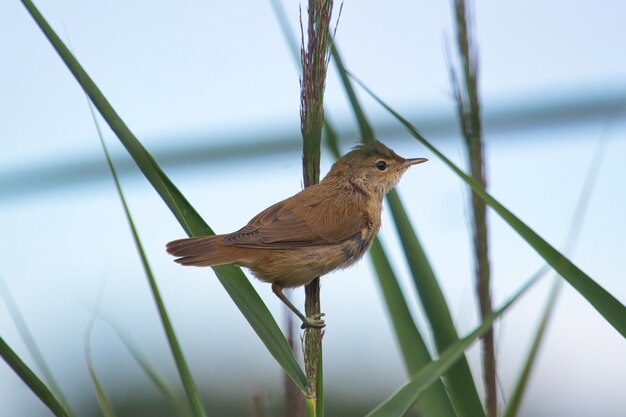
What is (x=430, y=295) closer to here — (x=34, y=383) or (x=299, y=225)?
(x=34, y=383)

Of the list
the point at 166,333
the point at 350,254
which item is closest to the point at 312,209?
the point at 350,254

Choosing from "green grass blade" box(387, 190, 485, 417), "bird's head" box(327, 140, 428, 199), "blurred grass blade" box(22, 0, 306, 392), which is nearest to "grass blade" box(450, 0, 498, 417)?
"green grass blade" box(387, 190, 485, 417)

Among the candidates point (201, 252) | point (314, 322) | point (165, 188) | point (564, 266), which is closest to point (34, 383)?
point (165, 188)

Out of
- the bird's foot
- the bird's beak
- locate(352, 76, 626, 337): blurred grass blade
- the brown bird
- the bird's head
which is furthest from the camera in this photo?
the bird's beak

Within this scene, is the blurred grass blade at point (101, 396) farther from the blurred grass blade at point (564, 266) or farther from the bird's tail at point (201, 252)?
the blurred grass blade at point (564, 266)

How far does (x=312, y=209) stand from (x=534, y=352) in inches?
53.9

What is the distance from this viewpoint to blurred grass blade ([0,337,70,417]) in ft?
4.68

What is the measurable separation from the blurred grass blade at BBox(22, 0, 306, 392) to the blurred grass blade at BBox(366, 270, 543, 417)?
0.79 feet

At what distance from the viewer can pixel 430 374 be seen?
1.40 m

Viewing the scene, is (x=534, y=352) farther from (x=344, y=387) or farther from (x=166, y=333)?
(x=344, y=387)

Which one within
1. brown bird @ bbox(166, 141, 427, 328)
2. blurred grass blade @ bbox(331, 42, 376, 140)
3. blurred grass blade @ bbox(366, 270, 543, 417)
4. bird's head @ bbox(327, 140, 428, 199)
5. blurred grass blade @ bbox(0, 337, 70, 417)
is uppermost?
bird's head @ bbox(327, 140, 428, 199)

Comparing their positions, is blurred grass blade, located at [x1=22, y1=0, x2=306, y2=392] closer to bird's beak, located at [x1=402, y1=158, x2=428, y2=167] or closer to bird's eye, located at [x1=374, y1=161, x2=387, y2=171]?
bird's eye, located at [x1=374, y1=161, x2=387, y2=171]

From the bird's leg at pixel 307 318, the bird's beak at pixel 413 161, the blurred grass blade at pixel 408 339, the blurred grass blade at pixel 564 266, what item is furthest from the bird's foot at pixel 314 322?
the bird's beak at pixel 413 161

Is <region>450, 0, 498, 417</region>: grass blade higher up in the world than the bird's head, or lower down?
lower down
